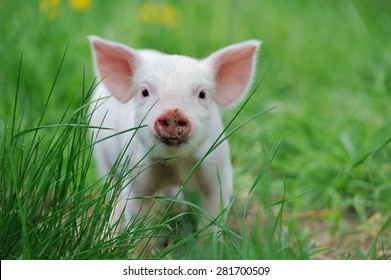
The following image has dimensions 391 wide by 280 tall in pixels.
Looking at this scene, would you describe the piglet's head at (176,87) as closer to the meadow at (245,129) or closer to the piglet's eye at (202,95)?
the piglet's eye at (202,95)

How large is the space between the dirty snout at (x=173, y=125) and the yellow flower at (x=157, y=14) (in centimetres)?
394

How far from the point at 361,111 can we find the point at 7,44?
9.20 ft

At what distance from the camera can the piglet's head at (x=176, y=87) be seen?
11.1ft

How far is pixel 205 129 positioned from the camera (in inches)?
141

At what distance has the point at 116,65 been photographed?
158 inches

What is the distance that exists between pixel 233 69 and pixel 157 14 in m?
3.48

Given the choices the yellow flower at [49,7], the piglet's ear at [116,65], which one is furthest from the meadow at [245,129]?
the piglet's ear at [116,65]

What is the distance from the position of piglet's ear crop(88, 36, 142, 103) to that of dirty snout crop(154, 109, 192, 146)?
2.36 feet

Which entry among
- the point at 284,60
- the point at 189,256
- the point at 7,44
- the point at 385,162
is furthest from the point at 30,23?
the point at 189,256

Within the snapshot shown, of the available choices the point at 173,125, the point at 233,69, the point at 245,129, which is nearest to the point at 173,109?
the point at 173,125

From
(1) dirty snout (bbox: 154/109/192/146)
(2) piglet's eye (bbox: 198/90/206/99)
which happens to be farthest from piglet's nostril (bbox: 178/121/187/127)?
(2) piglet's eye (bbox: 198/90/206/99)

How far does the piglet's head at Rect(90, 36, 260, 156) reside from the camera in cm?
338

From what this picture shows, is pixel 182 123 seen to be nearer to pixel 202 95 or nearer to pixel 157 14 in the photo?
pixel 202 95

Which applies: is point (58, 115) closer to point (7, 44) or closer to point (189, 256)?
point (7, 44)
